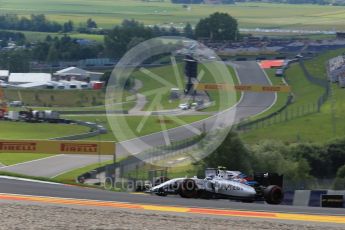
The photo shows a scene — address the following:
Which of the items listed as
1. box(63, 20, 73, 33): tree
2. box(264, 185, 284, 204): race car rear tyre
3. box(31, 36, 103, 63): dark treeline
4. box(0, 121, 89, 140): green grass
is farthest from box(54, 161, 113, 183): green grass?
box(63, 20, 73, 33): tree

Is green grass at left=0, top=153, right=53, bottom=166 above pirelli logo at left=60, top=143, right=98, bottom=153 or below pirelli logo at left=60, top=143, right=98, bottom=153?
below

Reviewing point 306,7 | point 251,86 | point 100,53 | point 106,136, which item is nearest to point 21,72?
point 100,53

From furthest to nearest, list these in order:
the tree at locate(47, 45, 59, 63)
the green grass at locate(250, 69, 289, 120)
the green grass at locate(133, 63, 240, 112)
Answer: the tree at locate(47, 45, 59, 63) < the green grass at locate(250, 69, 289, 120) < the green grass at locate(133, 63, 240, 112)

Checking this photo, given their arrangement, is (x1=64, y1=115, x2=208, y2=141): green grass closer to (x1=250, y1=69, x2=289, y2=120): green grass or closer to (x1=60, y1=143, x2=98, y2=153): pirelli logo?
(x1=60, y1=143, x2=98, y2=153): pirelli logo

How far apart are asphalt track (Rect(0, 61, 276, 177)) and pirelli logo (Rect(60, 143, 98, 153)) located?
1192mm

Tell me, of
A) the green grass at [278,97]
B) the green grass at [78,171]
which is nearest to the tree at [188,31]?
the green grass at [278,97]

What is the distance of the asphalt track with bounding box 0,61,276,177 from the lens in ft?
107

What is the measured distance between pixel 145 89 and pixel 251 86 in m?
14.2

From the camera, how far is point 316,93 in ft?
188

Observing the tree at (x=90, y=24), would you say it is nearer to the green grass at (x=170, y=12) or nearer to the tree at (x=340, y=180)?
the green grass at (x=170, y=12)

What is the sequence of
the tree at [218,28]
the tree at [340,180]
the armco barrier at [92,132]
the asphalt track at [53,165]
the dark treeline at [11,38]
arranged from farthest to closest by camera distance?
the dark treeline at [11,38]
the tree at [218,28]
the armco barrier at [92,132]
the asphalt track at [53,165]
the tree at [340,180]

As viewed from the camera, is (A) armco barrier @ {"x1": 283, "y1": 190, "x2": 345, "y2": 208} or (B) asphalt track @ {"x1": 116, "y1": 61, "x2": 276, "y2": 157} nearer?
(A) armco barrier @ {"x1": 283, "y1": 190, "x2": 345, "y2": 208}

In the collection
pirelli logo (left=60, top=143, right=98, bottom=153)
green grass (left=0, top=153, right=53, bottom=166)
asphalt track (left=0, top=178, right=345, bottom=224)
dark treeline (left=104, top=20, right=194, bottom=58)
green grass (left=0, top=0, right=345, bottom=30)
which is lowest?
green grass (left=0, top=153, right=53, bottom=166)

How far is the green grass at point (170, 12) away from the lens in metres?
95.8
